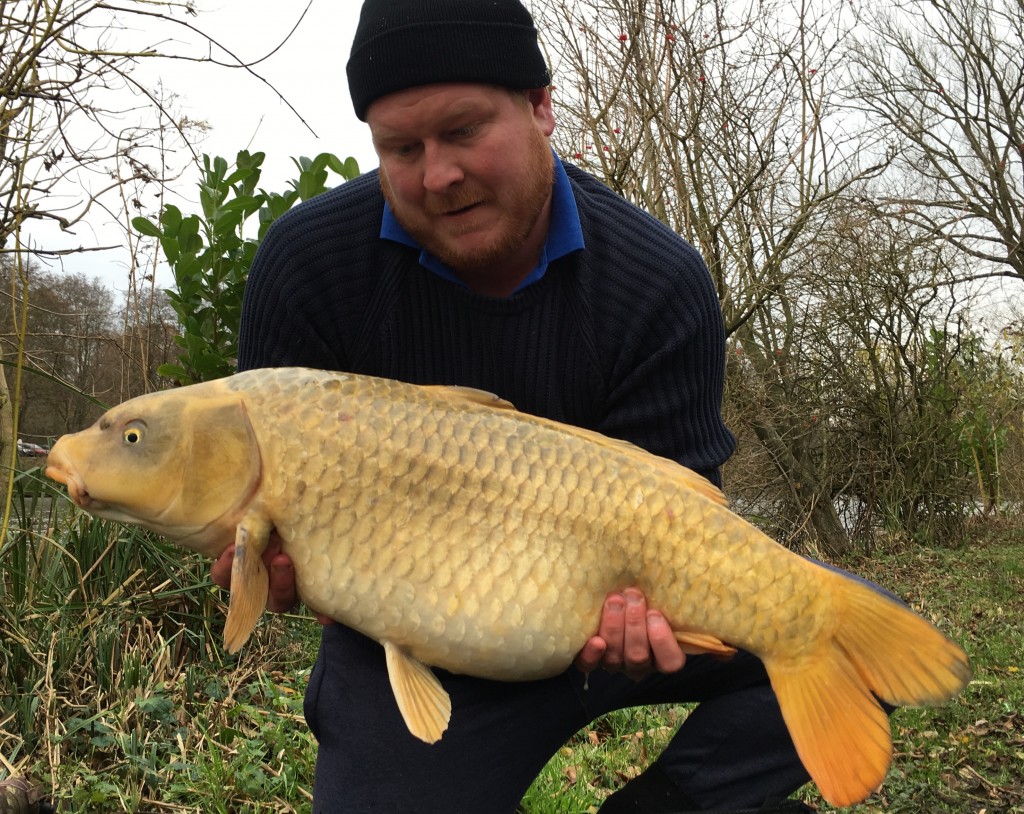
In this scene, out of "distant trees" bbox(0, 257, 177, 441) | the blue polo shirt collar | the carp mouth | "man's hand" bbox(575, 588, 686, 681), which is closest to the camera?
the carp mouth

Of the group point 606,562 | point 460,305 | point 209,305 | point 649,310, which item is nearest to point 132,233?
point 209,305

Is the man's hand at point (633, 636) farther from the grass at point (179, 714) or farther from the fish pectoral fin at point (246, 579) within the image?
the grass at point (179, 714)

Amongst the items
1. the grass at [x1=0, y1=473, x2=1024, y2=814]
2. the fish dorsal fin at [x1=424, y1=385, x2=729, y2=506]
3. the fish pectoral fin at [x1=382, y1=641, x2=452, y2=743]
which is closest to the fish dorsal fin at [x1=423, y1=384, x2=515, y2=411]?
the fish dorsal fin at [x1=424, y1=385, x2=729, y2=506]

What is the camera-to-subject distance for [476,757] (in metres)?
1.52

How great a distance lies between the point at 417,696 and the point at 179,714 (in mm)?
1266

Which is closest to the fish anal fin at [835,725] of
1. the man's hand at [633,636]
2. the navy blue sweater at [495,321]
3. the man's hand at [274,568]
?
the man's hand at [633,636]

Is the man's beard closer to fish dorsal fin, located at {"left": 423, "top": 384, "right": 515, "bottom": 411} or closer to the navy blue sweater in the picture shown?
Result: the navy blue sweater

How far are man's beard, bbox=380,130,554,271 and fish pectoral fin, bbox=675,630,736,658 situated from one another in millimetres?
703

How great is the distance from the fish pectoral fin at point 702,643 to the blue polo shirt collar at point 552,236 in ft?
2.21

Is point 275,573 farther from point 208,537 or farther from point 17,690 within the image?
point 17,690

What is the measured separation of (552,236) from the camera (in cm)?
166

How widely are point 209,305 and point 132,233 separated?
35 cm

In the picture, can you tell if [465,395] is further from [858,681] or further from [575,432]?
[858,681]

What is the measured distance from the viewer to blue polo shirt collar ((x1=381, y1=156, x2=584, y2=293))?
1596 millimetres
